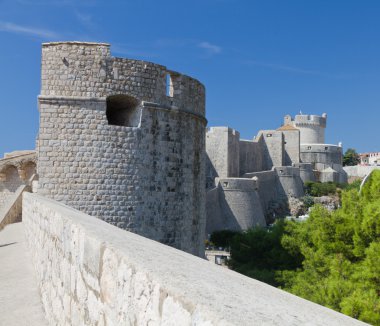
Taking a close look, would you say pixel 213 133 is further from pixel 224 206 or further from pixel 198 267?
pixel 198 267

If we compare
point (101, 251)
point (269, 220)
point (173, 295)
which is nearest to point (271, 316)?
point (173, 295)

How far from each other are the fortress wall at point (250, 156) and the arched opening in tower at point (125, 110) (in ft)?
96.0

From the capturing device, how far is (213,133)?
34250 mm

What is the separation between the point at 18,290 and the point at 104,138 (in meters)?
3.70

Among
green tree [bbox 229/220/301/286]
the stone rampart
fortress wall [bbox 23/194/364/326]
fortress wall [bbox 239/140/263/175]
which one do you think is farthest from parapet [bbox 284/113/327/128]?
fortress wall [bbox 23/194/364/326]

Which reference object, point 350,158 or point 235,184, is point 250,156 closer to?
point 235,184

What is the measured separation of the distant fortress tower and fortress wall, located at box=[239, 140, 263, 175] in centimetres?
1556

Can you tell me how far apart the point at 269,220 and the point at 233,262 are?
A: 20.6 metres

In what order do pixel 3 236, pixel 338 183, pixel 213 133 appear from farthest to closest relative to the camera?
pixel 338 183
pixel 213 133
pixel 3 236

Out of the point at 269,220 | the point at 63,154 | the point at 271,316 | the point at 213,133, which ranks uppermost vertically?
the point at 213,133

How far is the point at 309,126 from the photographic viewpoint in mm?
54094

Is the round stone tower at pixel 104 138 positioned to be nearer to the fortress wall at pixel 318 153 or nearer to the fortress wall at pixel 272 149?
the fortress wall at pixel 272 149

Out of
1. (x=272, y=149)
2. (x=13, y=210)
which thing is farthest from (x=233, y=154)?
(x=13, y=210)

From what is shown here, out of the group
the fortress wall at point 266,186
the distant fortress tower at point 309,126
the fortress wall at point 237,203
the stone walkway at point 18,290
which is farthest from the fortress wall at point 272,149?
the stone walkway at point 18,290
